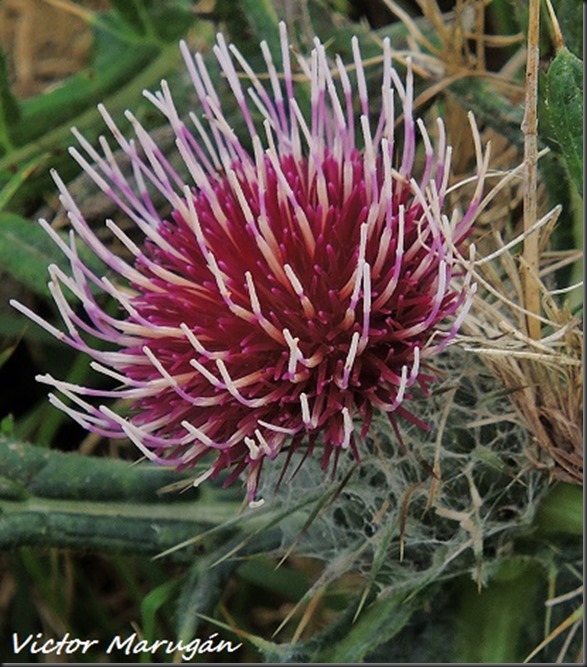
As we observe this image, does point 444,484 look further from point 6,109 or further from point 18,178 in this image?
point 6,109

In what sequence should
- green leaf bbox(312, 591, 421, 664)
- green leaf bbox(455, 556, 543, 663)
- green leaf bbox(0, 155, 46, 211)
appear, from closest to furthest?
green leaf bbox(312, 591, 421, 664)
green leaf bbox(455, 556, 543, 663)
green leaf bbox(0, 155, 46, 211)

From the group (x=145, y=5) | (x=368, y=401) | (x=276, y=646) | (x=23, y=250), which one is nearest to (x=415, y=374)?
(x=368, y=401)

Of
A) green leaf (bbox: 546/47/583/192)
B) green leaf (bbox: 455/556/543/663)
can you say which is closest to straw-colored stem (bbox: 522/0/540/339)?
green leaf (bbox: 546/47/583/192)

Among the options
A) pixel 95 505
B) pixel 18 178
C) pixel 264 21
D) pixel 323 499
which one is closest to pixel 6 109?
pixel 18 178

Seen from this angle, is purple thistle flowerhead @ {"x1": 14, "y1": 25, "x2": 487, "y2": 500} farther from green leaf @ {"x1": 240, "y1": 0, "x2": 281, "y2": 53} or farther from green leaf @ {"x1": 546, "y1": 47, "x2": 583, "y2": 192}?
green leaf @ {"x1": 240, "y1": 0, "x2": 281, "y2": 53}

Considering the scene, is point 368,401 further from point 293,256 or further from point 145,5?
point 145,5

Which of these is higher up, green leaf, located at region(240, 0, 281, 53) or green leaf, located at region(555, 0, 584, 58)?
green leaf, located at region(240, 0, 281, 53)

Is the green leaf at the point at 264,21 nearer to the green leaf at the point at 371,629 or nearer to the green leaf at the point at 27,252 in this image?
the green leaf at the point at 27,252
